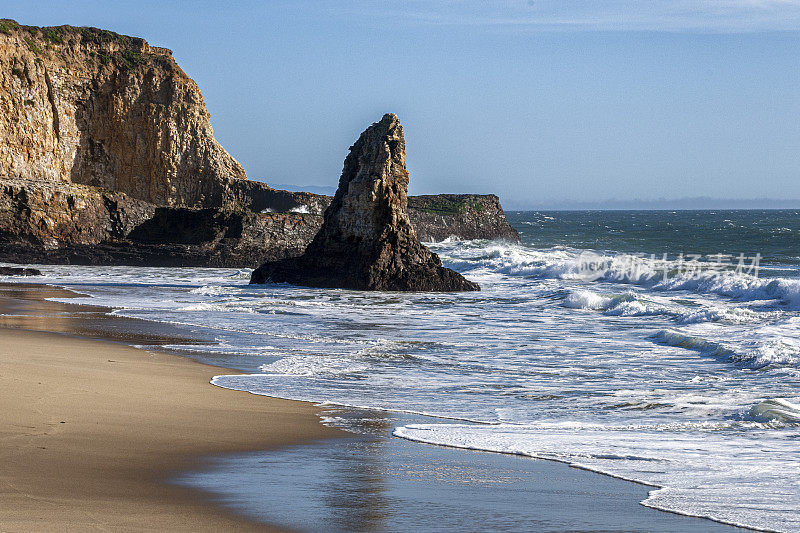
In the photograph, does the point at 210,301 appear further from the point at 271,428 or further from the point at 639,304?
the point at 271,428

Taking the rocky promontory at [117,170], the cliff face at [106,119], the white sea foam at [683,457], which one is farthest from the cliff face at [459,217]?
the white sea foam at [683,457]

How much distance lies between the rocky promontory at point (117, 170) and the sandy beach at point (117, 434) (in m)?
23.5

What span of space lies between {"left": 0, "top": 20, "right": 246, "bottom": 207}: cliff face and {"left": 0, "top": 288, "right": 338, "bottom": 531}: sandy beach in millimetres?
28839

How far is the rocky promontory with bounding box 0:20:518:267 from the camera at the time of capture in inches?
1271

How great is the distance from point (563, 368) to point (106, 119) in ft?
114

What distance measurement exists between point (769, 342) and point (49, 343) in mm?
8632

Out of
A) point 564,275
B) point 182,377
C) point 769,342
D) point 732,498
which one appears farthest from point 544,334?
point 564,275

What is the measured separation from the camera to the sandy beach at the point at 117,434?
3.96 metres

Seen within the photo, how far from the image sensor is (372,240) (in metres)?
22.1

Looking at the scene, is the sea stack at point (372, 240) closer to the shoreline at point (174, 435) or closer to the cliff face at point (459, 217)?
the shoreline at point (174, 435)

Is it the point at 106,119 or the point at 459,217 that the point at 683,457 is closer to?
the point at 106,119

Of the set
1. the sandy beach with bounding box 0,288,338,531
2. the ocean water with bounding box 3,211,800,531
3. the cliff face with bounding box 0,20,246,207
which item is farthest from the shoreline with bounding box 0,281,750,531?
the cliff face with bounding box 0,20,246,207

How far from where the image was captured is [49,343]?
10.5 metres

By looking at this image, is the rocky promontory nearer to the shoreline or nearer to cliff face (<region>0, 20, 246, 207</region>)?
cliff face (<region>0, 20, 246, 207</region>)
